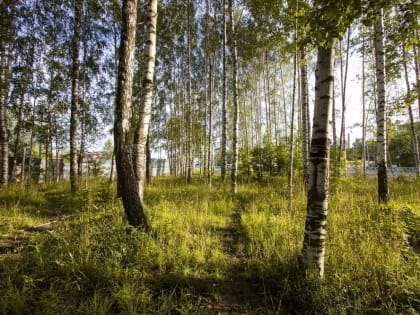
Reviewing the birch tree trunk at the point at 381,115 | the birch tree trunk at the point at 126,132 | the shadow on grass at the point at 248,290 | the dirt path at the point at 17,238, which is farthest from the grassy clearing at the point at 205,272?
the birch tree trunk at the point at 381,115

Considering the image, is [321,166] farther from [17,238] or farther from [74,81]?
[74,81]

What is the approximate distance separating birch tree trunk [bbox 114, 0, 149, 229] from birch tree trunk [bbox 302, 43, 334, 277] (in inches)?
98.4

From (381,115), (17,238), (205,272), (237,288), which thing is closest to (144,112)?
(205,272)

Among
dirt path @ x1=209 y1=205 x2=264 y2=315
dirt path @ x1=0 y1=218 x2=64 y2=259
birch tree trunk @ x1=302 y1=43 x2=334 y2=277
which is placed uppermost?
birch tree trunk @ x1=302 y1=43 x2=334 y2=277

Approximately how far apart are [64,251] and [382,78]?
7.93 meters

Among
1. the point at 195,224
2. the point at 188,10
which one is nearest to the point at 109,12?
the point at 188,10

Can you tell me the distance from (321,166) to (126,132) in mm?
2939

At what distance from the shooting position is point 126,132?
10.1 feet

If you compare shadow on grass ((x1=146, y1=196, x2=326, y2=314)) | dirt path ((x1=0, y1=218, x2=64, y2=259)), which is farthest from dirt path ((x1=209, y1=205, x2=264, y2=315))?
dirt path ((x1=0, y1=218, x2=64, y2=259))

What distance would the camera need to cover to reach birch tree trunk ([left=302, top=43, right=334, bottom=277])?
6.61ft

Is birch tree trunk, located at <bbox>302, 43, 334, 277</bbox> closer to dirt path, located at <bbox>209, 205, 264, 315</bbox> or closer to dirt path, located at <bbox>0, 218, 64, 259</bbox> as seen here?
dirt path, located at <bbox>209, 205, 264, 315</bbox>

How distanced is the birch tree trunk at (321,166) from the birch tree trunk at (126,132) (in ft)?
8.20

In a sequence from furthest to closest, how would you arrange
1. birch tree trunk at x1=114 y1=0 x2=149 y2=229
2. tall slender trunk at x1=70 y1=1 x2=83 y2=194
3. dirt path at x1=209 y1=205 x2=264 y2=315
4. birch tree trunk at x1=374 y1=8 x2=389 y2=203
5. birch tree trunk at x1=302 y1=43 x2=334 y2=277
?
tall slender trunk at x1=70 y1=1 x2=83 y2=194, birch tree trunk at x1=374 y1=8 x2=389 y2=203, birch tree trunk at x1=114 y1=0 x2=149 y2=229, birch tree trunk at x1=302 y1=43 x2=334 y2=277, dirt path at x1=209 y1=205 x2=264 y2=315

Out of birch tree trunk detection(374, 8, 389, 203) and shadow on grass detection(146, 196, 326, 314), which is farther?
birch tree trunk detection(374, 8, 389, 203)
